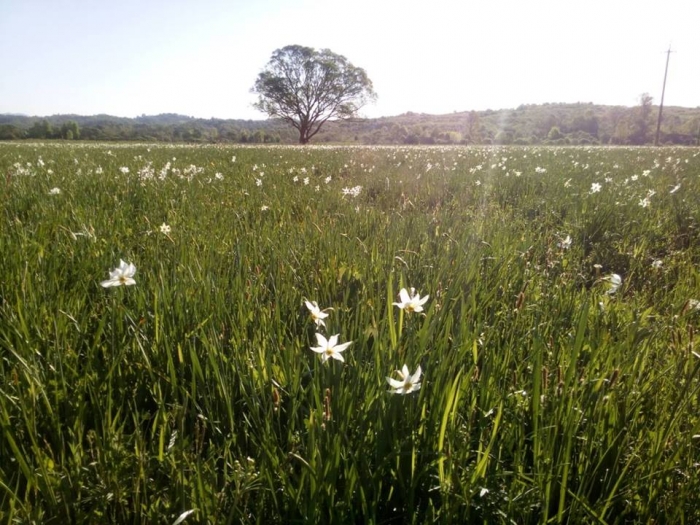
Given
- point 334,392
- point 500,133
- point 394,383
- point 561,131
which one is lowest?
point 334,392

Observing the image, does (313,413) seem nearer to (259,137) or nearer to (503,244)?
(503,244)

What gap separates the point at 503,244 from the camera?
10.4 ft

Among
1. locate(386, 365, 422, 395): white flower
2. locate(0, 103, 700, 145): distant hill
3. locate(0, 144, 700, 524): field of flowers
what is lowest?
locate(0, 144, 700, 524): field of flowers

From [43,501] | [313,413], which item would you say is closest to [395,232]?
[313,413]

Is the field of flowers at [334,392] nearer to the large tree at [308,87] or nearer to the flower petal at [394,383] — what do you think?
the flower petal at [394,383]

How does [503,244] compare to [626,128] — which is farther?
[626,128]

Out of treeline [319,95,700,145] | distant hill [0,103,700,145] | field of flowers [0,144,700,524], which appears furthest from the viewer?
distant hill [0,103,700,145]

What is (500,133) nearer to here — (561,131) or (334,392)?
(561,131)

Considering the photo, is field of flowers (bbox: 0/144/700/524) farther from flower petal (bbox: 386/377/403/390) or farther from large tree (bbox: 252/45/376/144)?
large tree (bbox: 252/45/376/144)

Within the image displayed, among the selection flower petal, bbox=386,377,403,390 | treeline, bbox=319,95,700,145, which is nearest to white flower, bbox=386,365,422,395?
flower petal, bbox=386,377,403,390

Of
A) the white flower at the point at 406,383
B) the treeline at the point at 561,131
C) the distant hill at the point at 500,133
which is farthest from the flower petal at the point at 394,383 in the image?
the treeline at the point at 561,131

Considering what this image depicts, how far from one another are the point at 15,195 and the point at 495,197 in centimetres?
554

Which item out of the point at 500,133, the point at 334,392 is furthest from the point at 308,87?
the point at 334,392

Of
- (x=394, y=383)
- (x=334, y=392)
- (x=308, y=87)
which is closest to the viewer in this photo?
(x=394, y=383)
